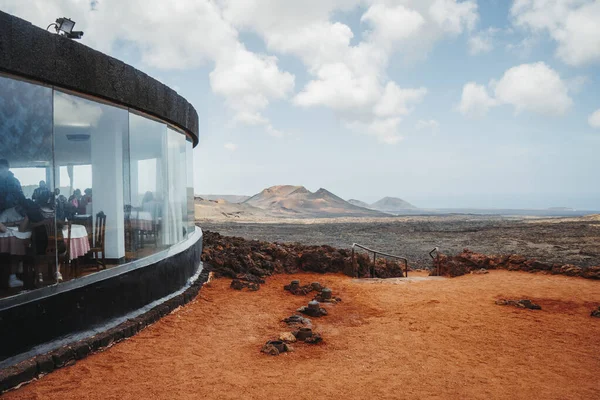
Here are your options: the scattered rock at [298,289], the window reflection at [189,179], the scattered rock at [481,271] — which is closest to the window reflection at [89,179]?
the window reflection at [189,179]

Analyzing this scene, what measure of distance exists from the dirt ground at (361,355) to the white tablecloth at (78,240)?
1.37m

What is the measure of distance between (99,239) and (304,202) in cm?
11022

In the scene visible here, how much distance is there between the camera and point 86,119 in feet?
20.3

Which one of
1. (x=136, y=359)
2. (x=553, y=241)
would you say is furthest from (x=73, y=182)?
(x=553, y=241)

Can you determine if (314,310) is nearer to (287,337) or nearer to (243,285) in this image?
(287,337)

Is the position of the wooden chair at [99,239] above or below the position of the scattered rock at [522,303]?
above

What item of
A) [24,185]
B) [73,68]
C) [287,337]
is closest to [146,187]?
[73,68]

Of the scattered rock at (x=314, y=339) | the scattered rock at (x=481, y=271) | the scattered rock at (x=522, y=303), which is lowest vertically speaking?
the scattered rock at (x=481, y=271)

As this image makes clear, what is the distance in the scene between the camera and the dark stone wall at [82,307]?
489cm

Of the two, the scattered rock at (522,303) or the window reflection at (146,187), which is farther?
the scattered rock at (522,303)

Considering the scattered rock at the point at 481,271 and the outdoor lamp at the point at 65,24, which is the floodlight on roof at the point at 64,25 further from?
the scattered rock at the point at 481,271

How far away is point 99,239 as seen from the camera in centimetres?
655

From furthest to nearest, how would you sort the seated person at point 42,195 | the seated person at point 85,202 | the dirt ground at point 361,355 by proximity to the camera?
the seated person at point 85,202
the seated person at point 42,195
the dirt ground at point 361,355

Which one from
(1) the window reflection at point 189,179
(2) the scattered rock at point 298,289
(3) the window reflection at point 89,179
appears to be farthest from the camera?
(1) the window reflection at point 189,179
